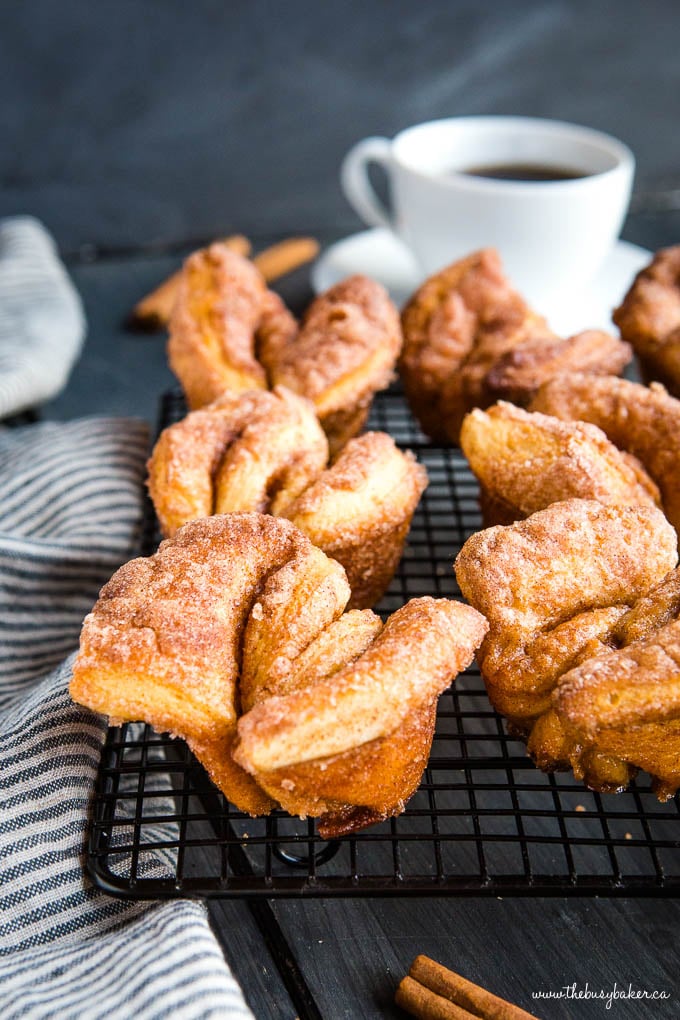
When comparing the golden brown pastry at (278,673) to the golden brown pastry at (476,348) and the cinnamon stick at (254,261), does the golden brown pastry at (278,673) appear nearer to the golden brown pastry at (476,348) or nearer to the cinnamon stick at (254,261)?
the golden brown pastry at (476,348)

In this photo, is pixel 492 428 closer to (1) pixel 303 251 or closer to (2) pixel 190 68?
(1) pixel 303 251

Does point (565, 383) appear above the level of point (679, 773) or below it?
above

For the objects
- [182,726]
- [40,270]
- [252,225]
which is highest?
[182,726]

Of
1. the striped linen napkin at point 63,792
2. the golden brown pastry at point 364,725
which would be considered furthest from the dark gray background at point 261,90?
the golden brown pastry at point 364,725

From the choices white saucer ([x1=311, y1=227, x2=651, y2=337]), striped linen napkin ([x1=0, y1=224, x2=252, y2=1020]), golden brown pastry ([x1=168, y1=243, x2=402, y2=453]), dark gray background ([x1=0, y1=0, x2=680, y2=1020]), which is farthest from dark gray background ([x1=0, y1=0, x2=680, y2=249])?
striped linen napkin ([x1=0, y1=224, x2=252, y2=1020])

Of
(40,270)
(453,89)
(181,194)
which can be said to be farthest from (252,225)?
(40,270)

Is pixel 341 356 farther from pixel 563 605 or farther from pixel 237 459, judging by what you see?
pixel 563 605

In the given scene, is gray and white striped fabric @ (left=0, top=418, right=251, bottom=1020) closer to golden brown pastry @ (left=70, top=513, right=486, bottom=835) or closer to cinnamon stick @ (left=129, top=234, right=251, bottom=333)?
golden brown pastry @ (left=70, top=513, right=486, bottom=835)
